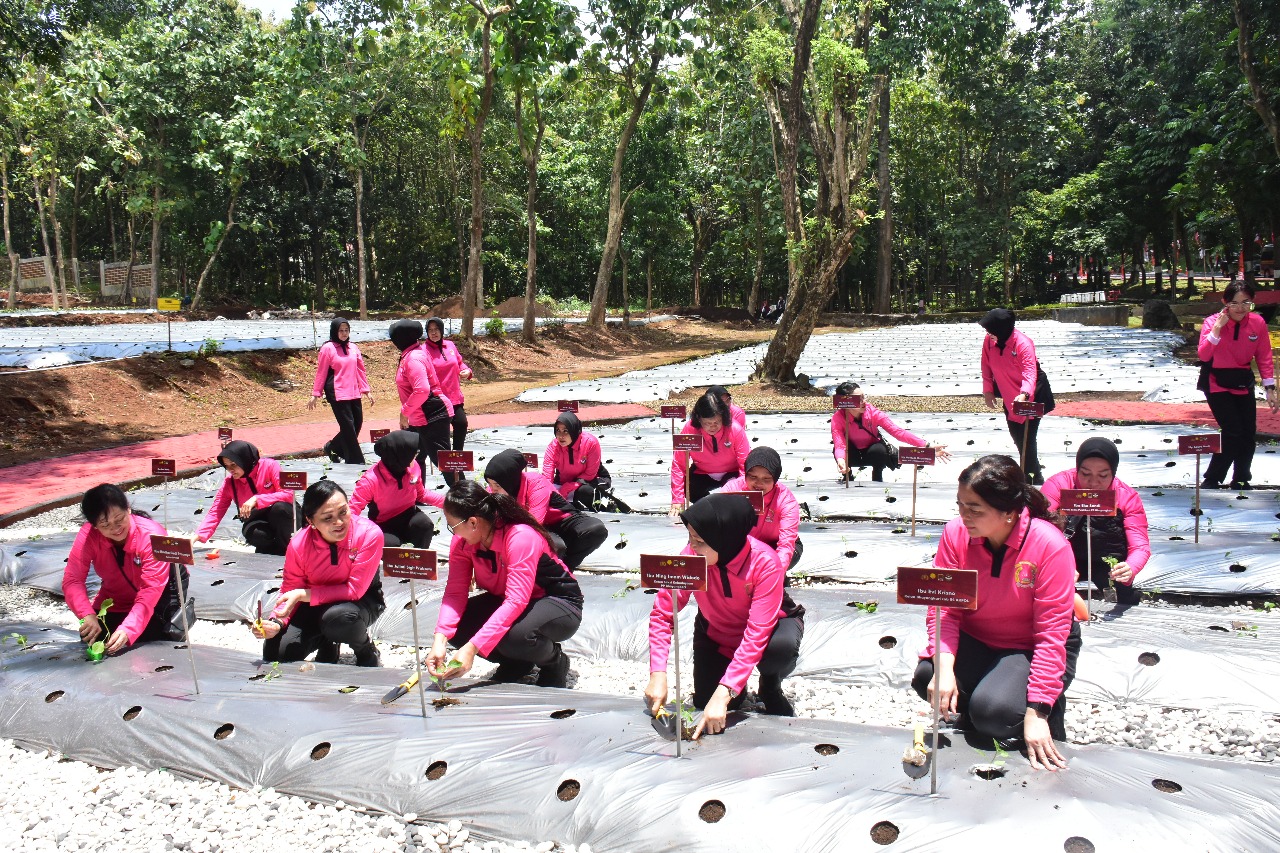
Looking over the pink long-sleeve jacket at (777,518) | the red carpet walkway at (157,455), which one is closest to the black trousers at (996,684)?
the pink long-sleeve jacket at (777,518)

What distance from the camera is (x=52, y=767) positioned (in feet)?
12.3

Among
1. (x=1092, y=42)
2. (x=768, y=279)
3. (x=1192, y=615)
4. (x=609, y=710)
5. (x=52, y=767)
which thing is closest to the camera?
(x=609, y=710)

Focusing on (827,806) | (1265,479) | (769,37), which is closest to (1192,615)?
(827,806)

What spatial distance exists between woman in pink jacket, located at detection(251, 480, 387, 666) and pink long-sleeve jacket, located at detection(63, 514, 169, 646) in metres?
0.58

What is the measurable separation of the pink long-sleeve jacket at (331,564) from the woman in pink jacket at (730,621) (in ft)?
5.42

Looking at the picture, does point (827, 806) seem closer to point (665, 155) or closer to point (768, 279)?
point (665, 155)

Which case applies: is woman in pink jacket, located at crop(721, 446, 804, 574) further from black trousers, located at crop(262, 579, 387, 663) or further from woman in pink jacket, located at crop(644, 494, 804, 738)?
black trousers, located at crop(262, 579, 387, 663)

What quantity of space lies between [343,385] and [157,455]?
4025 millimetres

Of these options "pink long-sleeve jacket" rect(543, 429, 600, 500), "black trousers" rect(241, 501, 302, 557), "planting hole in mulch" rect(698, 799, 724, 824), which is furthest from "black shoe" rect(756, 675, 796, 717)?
"black trousers" rect(241, 501, 302, 557)

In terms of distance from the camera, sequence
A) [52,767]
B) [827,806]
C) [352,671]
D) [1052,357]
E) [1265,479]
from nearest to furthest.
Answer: [827,806]
[52,767]
[352,671]
[1265,479]
[1052,357]

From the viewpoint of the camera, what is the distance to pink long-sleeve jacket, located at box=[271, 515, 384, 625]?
14.7ft

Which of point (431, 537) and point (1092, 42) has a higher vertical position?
point (1092, 42)

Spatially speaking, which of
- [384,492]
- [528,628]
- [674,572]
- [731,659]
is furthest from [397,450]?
[674,572]

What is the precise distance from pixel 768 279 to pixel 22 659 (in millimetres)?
40280
